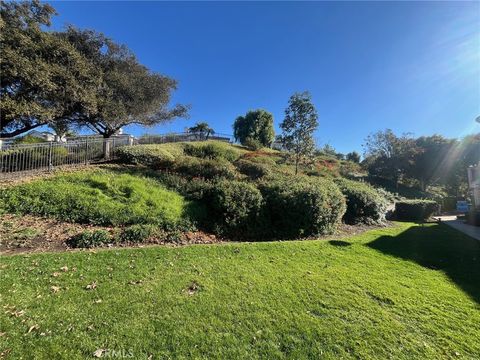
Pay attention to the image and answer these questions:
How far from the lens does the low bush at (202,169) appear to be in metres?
10.7

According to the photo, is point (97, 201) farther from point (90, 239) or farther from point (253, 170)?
point (253, 170)

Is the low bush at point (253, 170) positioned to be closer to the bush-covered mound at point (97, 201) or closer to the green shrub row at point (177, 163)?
the green shrub row at point (177, 163)

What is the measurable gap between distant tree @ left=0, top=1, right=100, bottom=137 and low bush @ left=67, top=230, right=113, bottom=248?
7.14 meters

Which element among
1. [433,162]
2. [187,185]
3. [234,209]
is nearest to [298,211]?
[234,209]

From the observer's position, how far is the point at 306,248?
6.52 metres

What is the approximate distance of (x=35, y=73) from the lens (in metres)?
9.48

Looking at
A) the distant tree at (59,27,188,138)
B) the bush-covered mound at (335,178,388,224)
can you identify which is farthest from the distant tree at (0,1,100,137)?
the bush-covered mound at (335,178,388,224)

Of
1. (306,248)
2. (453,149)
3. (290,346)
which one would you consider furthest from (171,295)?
(453,149)

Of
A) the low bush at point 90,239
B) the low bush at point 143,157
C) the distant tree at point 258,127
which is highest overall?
the distant tree at point 258,127

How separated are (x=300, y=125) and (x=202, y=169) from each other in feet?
29.2

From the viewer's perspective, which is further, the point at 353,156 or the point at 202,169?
the point at 353,156

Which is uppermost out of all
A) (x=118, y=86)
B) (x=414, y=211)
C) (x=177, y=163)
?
(x=118, y=86)

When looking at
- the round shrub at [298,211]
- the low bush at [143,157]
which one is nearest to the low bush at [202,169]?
the low bush at [143,157]

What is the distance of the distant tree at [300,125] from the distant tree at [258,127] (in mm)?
28202
